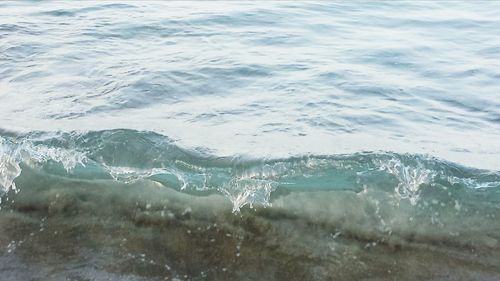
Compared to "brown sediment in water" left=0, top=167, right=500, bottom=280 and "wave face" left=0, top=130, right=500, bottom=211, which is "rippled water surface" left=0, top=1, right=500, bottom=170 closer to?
"wave face" left=0, top=130, right=500, bottom=211

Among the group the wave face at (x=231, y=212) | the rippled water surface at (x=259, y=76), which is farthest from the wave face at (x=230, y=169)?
the rippled water surface at (x=259, y=76)

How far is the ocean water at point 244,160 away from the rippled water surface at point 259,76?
30mm

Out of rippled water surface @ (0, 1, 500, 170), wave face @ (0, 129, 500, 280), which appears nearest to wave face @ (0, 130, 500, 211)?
wave face @ (0, 129, 500, 280)

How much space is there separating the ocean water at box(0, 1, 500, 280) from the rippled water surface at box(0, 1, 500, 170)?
0.03 metres

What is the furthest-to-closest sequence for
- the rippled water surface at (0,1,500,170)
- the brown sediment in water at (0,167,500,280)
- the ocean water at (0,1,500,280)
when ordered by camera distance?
the rippled water surface at (0,1,500,170) → the ocean water at (0,1,500,280) → the brown sediment in water at (0,167,500,280)

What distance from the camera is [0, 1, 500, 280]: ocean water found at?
414cm

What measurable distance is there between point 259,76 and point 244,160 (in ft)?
8.10

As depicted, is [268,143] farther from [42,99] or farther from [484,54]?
[484,54]

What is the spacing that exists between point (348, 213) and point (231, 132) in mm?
1597

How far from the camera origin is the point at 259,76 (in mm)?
7422

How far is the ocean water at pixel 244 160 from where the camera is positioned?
13.6 feet

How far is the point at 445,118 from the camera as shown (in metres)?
6.40

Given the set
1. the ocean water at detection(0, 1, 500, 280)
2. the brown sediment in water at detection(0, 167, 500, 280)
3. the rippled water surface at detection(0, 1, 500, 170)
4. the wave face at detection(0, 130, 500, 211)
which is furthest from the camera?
the rippled water surface at detection(0, 1, 500, 170)

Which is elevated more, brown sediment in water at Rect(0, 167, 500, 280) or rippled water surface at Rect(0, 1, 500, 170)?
rippled water surface at Rect(0, 1, 500, 170)
